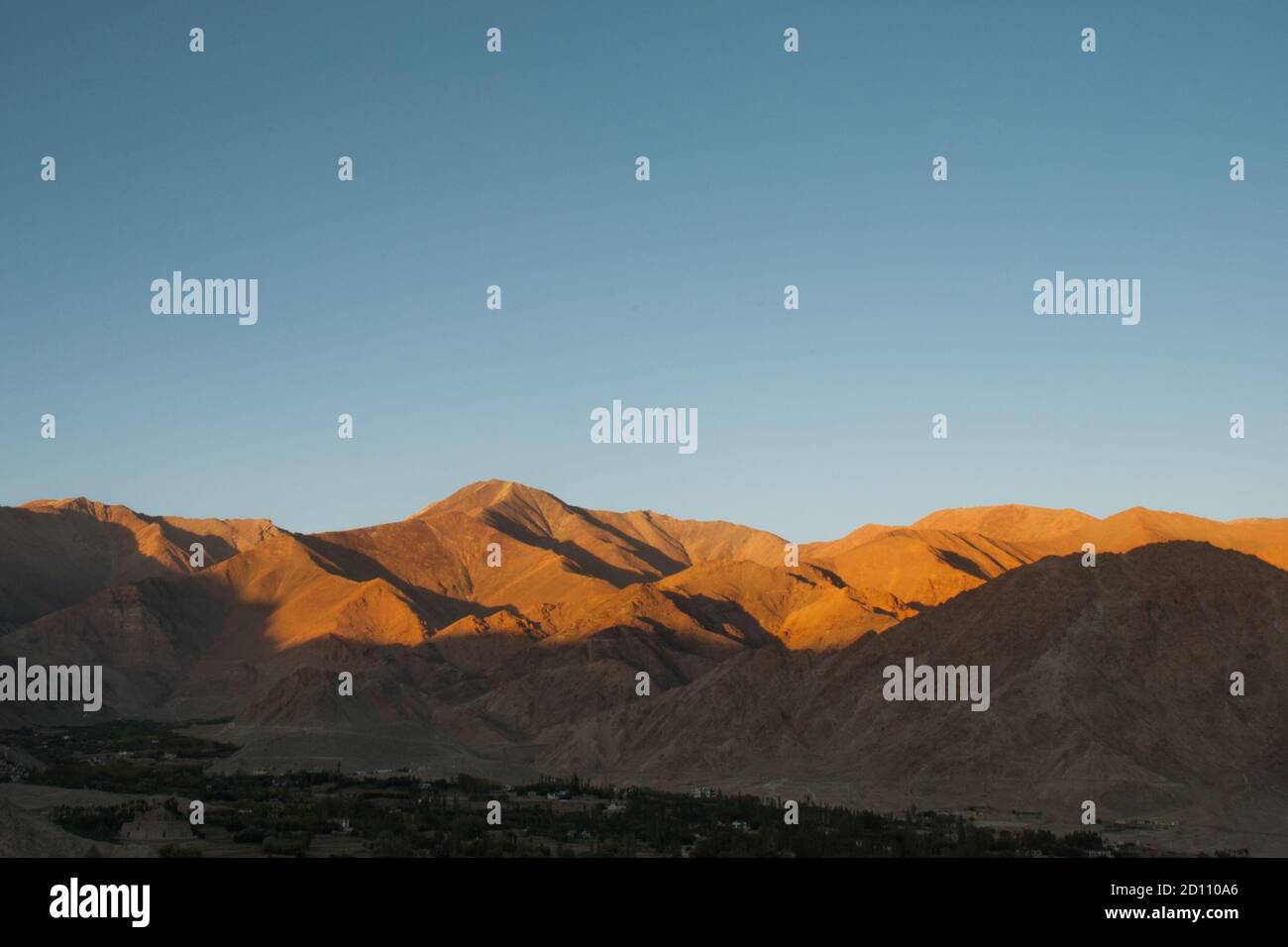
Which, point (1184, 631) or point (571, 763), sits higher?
point (1184, 631)

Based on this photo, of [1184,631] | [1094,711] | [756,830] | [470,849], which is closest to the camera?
[470,849]

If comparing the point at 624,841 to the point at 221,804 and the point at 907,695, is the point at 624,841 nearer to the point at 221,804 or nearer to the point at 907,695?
the point at 221,804

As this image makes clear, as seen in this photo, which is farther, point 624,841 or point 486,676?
point 486,676

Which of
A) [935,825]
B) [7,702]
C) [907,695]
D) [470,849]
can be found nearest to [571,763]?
Result: [907,695]
